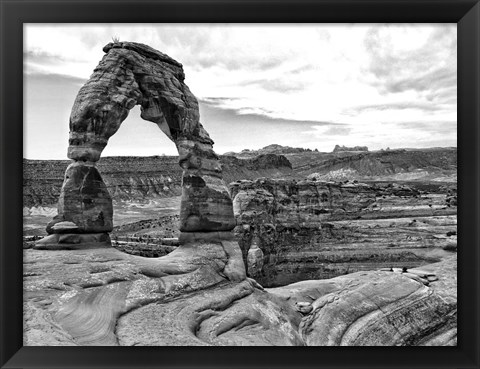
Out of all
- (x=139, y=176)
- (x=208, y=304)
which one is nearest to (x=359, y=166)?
(x=139, y=176)

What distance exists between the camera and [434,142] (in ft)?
50.2

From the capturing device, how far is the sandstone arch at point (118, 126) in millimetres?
11852

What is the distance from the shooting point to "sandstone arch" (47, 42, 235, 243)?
11.9m

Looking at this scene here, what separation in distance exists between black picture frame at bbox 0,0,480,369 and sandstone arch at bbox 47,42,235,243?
3926mm

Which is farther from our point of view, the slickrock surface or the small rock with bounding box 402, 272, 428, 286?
the small rock with bounding box 402, 272, 428, 286

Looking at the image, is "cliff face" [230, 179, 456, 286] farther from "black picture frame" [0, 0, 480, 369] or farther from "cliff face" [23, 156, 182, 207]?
"black picture frame" [0, 0, 480, 369]

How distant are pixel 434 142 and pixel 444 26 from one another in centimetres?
742

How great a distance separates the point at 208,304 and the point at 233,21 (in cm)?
702

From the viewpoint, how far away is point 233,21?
7.81 meters

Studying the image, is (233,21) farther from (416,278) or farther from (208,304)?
(416,278)

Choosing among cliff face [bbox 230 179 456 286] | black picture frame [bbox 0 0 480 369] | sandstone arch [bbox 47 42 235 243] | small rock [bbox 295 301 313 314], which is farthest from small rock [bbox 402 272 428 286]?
cliff face [bbox 230 179 456 286]
